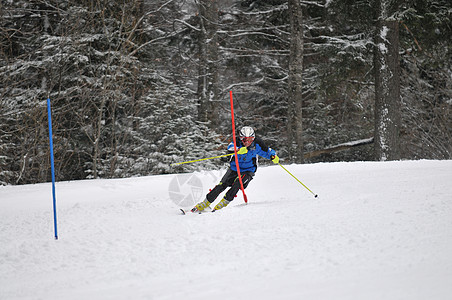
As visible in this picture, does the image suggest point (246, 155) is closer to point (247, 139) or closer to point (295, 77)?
point (247, 139)

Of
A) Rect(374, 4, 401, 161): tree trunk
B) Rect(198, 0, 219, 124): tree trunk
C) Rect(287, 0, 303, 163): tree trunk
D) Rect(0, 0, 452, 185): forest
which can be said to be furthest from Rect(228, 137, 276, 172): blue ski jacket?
Rect(198, 0, 219, 124): tree trunk

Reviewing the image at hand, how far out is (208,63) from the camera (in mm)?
15516

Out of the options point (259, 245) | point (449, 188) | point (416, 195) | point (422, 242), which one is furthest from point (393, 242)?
point (449, 188)

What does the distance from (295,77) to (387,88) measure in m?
3.05

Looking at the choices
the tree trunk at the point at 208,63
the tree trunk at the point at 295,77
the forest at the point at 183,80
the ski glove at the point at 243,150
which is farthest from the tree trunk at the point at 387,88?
the ski glove at the point at 243,150

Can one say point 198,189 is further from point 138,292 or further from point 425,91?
point 425,91

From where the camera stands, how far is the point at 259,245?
13.3ft

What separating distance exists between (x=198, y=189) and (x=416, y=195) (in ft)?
14.0

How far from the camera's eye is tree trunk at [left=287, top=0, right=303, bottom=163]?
45.1ft

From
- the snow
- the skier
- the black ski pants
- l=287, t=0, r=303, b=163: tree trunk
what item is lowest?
the snow

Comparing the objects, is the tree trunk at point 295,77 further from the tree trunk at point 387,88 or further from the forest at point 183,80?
the tree trunk at point 387,88

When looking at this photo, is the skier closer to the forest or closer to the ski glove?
the ski glove

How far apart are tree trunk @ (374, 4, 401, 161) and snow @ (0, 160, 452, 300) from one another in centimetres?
560

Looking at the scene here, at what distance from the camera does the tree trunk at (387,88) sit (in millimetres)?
12266
